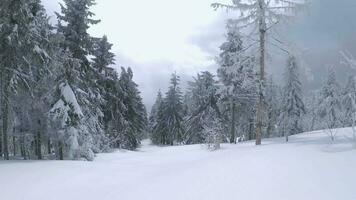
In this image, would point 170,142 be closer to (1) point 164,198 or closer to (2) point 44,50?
(2) point 44,50

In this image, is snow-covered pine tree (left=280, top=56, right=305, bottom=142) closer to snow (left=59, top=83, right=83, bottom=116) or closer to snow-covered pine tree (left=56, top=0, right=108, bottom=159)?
snow-covered pine tree (left=56, top=0, right=108, bottom=159)

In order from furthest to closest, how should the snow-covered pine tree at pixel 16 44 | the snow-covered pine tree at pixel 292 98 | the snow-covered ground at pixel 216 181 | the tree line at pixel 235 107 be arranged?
the snow-covered pine tree at pixel 292 98, the tree line at pixel 235 107, the snow-covered pine tree at pixel 16 44, the snow-covered ground at pixel 216 181

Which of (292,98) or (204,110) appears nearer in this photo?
(204,110)

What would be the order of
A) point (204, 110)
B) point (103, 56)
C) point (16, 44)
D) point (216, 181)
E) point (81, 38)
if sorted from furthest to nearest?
1. point (204, 110)
2. point (103, 56)
3. point (81, 38)
4. point (16, 44)
5. point (216, 181)

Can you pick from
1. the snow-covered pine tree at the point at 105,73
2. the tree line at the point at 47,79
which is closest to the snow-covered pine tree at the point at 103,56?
the snow-covered pine tree at the point at 105,73

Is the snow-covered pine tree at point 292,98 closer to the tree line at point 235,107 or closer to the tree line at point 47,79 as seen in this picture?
the tree line at point 235,107

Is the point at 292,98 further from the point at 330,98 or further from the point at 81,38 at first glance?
the point at 81,38

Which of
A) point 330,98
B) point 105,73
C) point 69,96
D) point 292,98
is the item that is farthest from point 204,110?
point 69,96

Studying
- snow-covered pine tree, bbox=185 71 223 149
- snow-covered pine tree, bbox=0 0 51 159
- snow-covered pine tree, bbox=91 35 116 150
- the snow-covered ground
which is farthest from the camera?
snow-covered pine tree, bbox=185 71 223 149

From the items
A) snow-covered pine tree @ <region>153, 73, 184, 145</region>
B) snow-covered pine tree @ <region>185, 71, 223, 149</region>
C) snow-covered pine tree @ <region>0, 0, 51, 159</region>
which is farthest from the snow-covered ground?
snow-covered pine tree @ <region>153, 73, 184, 145</region>

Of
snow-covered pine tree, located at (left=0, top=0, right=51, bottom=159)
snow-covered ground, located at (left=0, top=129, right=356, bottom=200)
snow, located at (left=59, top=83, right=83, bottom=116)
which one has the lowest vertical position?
snow-covered ground, located at (left=0, top=129, right=356, bottom=200)

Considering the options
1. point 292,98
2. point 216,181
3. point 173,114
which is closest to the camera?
point 216,181

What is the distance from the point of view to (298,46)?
1925 cm

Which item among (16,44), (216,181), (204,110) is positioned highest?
(16,44)
